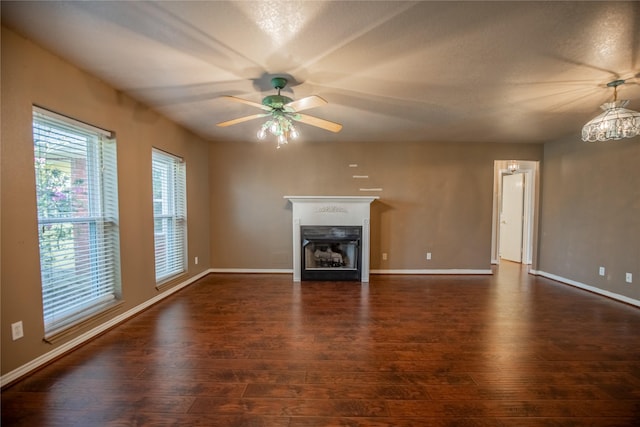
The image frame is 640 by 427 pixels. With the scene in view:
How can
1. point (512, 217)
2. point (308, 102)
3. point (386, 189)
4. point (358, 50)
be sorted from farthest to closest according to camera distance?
point (512, 217) < point (386, 189) < point (308, 102) < point (358, 50)

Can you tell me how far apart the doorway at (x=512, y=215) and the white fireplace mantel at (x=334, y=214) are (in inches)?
124

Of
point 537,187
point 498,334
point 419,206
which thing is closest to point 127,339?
point 498,334

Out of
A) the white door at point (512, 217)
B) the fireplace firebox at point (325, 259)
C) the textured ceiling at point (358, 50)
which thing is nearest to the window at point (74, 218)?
the textured ceiling at point (358, 50)

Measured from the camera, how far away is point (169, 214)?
12.1 ft

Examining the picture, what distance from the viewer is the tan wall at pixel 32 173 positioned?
1.71 metres

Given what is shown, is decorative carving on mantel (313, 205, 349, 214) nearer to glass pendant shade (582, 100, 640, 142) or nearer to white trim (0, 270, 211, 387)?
white trim (0, 270, 211, 387)

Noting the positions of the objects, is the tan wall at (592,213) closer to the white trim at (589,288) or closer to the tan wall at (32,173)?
the white trim at (589,288)

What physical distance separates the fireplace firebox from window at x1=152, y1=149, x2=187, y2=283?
1.87 m

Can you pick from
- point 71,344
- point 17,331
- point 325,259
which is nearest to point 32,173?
point 17,331

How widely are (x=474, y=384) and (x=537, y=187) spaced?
14.4 feet

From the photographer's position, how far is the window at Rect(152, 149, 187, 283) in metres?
3.40

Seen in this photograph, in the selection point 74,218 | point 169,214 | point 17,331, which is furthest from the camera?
point 169,214

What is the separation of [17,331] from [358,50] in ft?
10.1

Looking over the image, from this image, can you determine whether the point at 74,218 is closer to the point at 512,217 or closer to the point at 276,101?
the point at 276,101
